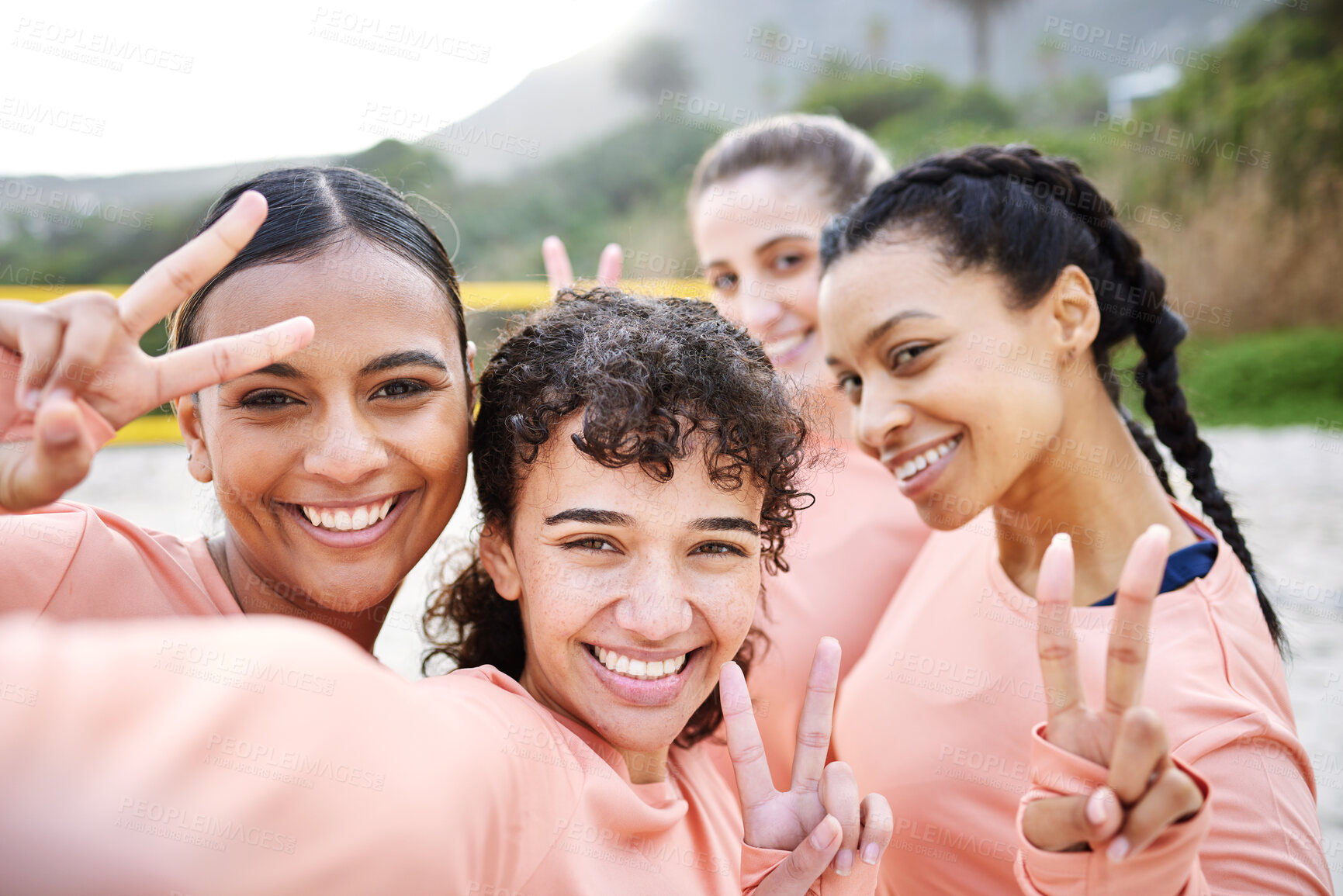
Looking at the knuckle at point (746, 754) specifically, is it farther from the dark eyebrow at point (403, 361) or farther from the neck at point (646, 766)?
the dark eyebrow at point (403, 361)

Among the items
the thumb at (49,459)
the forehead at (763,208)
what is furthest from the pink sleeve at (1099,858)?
the forehead at (763,208)

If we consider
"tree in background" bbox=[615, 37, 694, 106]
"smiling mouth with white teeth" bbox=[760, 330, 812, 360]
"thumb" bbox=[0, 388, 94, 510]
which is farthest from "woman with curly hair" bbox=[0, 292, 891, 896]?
"tree in background" bbox=[615, 37, 694, 106]

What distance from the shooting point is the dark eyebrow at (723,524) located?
166 cm

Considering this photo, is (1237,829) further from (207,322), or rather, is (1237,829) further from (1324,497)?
(1324,497)

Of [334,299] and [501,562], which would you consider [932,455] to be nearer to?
[501,562]

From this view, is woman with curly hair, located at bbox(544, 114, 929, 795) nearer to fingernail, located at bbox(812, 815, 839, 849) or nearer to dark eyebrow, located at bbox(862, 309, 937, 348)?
dark eyebrow, located at bbox(862, 309, 937, 348)

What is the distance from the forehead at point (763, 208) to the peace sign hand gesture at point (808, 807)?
76.9 inches

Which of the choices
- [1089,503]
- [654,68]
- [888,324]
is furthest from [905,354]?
[654,68]

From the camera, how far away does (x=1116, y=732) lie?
4.75 ft

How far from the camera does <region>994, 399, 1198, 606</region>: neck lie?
7.36 feet

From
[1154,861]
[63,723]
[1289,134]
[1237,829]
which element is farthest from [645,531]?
[1289,134]

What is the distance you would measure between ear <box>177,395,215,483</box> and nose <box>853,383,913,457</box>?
147 cm

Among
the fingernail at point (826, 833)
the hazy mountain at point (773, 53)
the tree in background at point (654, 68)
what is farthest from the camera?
the tree in background at point (654, 68)

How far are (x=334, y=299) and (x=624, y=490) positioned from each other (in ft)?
2.23
